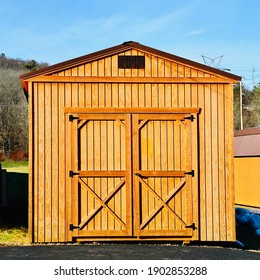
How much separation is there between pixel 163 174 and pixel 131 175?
671 mm

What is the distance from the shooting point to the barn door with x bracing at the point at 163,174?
34.3ft

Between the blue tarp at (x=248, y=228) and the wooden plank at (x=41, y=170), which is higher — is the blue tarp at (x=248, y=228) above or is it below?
below

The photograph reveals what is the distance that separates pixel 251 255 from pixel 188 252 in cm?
125

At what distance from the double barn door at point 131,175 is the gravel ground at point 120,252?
427 millimetres

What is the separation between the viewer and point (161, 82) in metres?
10.6

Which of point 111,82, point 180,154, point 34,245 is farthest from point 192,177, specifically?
point 34,245

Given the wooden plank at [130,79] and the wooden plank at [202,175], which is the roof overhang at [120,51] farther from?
the wooden plank at [202,175]

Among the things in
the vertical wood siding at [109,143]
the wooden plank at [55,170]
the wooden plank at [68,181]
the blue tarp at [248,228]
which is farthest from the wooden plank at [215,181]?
the blue tarp at [248,228]

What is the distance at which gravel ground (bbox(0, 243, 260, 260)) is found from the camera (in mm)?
8755

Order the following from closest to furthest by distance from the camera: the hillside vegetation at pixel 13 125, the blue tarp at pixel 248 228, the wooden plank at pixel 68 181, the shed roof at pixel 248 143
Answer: the wooden plank at pixel 68 181
the blue tarp at pixel 248 228
the shed roof at pixel 248 143
the hillside vegetation at pixel 13 125

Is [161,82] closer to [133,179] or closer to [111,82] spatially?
[111,82]

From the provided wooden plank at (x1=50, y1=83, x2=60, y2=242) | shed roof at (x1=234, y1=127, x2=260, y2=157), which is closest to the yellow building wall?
shed roof at (x1=234, y1=127, x2=260, y2=157)

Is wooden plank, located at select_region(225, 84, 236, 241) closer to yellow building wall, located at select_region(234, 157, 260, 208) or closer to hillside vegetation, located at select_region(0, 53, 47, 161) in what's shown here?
yellow building wall, located at select_region(234, 157, 260, 208)

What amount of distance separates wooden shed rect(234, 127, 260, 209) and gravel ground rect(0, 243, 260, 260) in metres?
9.87
